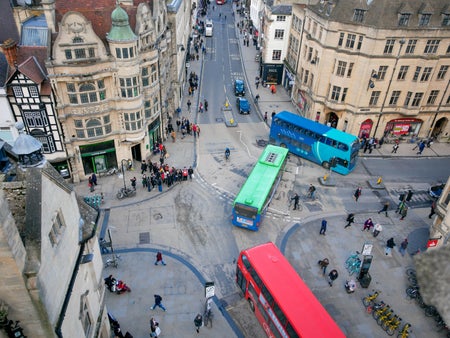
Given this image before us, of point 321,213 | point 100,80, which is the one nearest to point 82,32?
point 100,80

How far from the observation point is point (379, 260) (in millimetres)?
30625

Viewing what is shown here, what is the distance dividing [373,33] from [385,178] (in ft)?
51.9

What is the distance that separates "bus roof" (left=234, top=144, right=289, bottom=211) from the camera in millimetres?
31203

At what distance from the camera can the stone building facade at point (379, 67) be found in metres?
40.7

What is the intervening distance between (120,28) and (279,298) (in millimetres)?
25345

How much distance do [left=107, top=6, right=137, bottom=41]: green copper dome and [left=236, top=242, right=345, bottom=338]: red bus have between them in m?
21.3

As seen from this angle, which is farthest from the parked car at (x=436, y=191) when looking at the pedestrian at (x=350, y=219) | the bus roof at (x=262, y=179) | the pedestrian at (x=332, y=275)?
the pedestrian at (x=332, y=275)

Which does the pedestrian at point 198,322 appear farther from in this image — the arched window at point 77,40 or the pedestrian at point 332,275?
the arched window at point 77,40

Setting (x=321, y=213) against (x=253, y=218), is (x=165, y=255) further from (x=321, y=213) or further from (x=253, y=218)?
(x=321, y=213)

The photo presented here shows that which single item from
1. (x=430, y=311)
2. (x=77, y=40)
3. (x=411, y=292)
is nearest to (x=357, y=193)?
(x=411, y=292)

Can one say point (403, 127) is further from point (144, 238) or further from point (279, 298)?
point (144, 238)

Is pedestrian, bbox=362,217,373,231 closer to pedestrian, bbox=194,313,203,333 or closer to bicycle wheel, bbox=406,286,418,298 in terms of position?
bicycle wheel, bbox=406,286,418,298

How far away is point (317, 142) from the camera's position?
133 feet

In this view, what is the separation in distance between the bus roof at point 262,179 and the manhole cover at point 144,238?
8.05 meters
